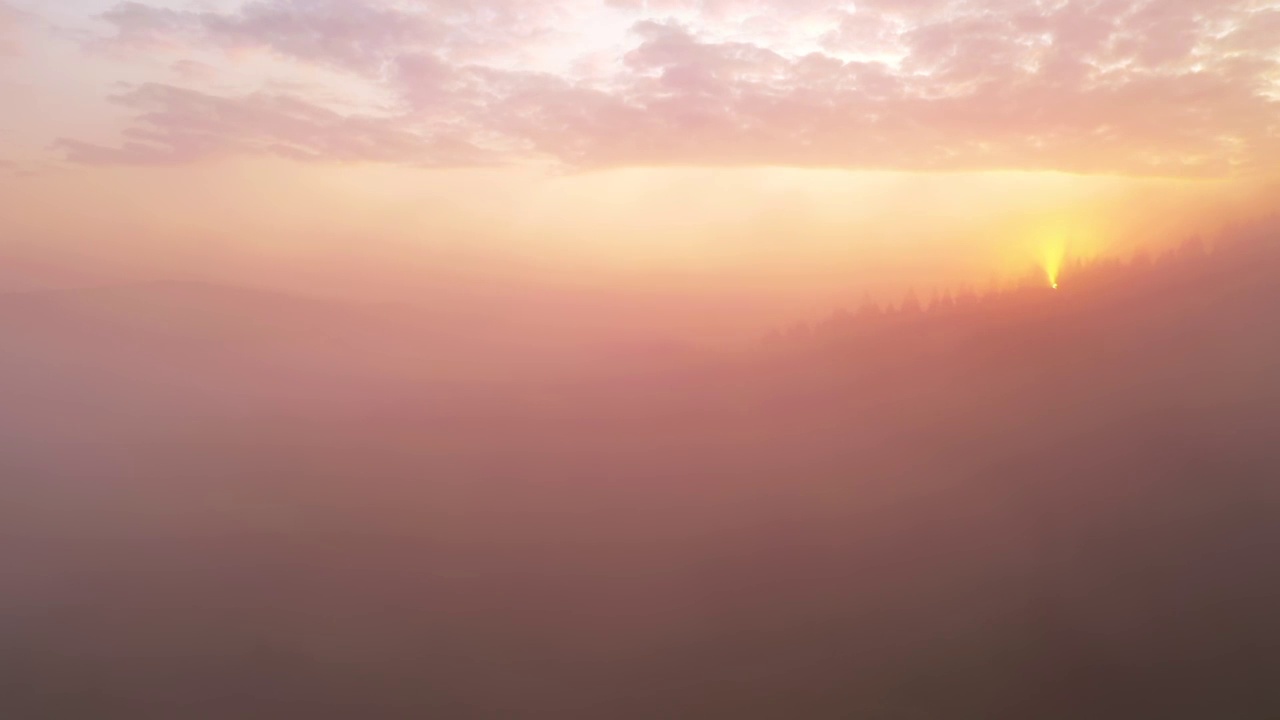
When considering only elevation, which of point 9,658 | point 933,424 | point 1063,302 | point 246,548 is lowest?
point 9,658

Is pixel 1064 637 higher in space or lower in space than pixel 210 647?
higher

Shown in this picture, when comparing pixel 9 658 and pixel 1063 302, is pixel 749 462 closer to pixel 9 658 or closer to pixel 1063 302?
pixel 1063 302

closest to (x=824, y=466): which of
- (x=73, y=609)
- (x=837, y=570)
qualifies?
(x=837, y=570)

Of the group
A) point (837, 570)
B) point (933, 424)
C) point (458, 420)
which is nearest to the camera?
point (837, 570)

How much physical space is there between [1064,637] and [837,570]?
29.6 feet

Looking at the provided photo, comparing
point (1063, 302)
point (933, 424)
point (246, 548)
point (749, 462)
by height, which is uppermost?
point (1063, 302)

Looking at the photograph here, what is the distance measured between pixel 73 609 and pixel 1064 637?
47.1 metres

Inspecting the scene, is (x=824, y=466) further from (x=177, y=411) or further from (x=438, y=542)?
(x=177, y=411)

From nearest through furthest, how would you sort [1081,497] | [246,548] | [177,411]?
[1081,497], [246,548], [177,411]

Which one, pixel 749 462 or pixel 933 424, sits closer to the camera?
pixel 933 424

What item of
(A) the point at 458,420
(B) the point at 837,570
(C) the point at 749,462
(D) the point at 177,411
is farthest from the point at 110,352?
(B) the point at 837,570

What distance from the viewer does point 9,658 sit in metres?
35.6

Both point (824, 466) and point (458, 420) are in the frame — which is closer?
point (824, 466)

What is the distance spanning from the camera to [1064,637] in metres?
24.8
